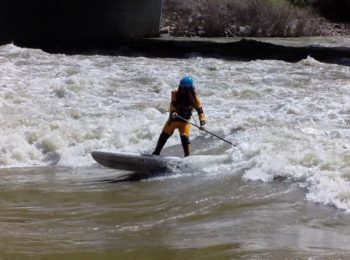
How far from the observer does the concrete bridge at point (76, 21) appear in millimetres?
29047

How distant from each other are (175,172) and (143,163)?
511mm

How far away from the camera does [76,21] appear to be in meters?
31.8

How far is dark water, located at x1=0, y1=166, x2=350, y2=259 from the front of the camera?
5.81m

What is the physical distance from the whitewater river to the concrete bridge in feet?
33.3

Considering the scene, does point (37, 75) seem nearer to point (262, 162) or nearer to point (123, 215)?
point (262, 162)

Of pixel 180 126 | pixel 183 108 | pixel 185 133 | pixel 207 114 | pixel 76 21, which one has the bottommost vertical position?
pixel 207 114

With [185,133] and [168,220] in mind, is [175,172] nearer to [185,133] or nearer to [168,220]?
[185,133]

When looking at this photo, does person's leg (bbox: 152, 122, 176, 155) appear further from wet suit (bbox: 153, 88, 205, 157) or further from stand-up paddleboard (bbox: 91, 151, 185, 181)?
stand-up paddleboard (bbox: 91, 151, 185, 181)

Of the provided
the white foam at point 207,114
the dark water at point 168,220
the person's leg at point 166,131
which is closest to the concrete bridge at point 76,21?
the white foam at point 207,114

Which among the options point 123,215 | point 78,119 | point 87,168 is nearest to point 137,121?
point 78,119

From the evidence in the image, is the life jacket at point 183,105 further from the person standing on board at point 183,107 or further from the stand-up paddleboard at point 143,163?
the stand-up paddleboard at point 143,163

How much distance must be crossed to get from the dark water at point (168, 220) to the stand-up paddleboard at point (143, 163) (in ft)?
0.64

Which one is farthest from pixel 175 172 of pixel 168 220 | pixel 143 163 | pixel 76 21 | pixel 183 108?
pixel 76 21

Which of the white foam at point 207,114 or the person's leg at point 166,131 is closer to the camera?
the white foam at point 207,114
